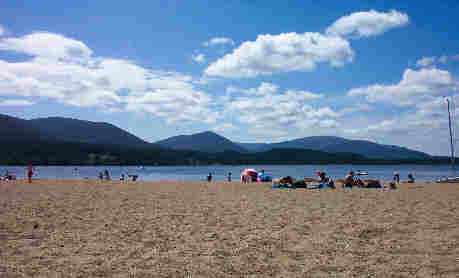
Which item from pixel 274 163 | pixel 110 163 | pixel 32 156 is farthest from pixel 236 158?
pixel 32 156

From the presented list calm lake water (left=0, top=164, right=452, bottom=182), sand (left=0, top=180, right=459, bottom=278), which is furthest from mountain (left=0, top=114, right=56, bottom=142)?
sand (left=0, top=180, right=459, bottom=278)

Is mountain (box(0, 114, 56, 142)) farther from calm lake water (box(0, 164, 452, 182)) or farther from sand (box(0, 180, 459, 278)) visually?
sand (box(0, 180, 459, 278))

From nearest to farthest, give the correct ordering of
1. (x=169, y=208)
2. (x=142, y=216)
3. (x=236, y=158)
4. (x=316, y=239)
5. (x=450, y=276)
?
(x=450, y=276) < (x=316, y=239) < (x=142, y=216) < (x=169, y=208) < (x=236, y=158)

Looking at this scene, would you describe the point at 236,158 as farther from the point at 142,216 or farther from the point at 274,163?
the point at 142,216

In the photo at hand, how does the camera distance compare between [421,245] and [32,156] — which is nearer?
[421,245]

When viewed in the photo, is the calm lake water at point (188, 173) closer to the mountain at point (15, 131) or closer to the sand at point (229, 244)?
the sand at point (229, 244)

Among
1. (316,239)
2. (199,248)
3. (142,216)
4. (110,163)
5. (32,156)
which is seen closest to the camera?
(199,248)

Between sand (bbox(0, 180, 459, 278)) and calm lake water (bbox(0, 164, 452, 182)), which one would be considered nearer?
sand (bbox(0, 180, 459, 278))

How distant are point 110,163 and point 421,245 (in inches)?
5765

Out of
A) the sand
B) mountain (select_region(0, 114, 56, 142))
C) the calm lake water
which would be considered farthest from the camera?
mountain (select_region(0, 114, 56, 142))

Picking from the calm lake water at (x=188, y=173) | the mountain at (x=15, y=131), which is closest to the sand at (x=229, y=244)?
the calm lake water at (x=188, y=173)

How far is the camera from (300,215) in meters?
10.9

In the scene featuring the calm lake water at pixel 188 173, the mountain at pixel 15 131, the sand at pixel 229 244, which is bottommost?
the calm lake water at pixel 188 173

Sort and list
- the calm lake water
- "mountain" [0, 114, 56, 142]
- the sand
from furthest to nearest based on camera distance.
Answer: "mountain" [0, 114, 56, 142] → the calm lake water → the sand
